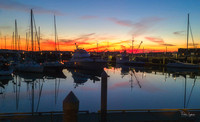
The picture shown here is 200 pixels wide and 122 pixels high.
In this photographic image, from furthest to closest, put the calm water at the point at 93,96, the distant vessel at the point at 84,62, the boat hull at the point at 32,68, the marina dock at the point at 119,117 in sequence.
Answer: the distant vessel at the point at 84,62, the boat hull at the point at 32,68, the calm water at the point at 93,96, the marina dock at the point at 119,117

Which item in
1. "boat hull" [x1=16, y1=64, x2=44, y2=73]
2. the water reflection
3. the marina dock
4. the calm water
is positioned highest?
"boat hull" [x1=16, y1=64, x2=44, y2=73]

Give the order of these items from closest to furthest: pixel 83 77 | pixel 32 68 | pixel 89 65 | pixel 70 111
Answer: pixel 70 111
pixel 83 77
pixel 32 68
pixel 89 65

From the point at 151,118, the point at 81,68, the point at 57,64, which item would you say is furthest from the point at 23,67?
the point at 151,118

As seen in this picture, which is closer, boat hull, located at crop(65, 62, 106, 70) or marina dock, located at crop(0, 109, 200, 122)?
marina dock, located at crop(0, 109, 200, 122)

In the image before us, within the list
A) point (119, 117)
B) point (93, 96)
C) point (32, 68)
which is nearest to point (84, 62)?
point (32, 68)

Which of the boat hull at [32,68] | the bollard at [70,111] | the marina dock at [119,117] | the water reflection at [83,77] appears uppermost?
the bollard at [70,111]

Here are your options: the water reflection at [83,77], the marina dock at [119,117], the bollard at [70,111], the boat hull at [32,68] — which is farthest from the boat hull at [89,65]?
the bollard at [70,111]

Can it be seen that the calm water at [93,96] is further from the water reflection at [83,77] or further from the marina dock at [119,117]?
the marina dock at [119,117]

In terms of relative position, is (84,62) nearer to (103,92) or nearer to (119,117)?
(119,117)

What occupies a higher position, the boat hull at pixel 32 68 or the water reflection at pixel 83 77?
the boat hull at pixel 32 68

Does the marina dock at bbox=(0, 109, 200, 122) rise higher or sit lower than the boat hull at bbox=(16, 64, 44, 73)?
lower

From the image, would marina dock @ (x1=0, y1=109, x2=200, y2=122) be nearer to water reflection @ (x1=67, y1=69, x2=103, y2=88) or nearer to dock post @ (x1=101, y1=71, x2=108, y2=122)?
dock post @ (x1=101, y1=71, x2=108, y2=122)

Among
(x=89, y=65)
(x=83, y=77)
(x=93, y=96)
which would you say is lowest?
(x=93, y=96)

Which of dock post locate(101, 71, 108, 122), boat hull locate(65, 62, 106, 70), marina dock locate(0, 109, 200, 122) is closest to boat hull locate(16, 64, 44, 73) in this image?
boat hull locate(65, 62, 106, 70)
